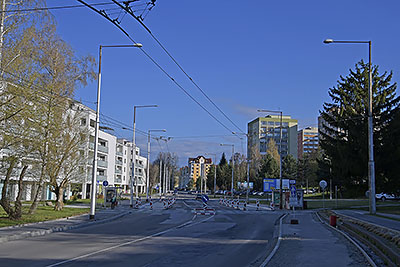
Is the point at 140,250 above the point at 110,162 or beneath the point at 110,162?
beneath

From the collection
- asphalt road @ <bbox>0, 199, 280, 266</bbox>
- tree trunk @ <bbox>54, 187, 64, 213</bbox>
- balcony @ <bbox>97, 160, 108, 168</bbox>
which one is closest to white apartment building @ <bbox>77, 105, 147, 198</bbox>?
balcony @ <bbox>97, 160, 108, 168</bbox>

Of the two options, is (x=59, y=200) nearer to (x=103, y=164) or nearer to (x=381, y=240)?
(x=381, y=240)

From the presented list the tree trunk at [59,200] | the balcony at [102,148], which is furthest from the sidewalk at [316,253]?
the balcony at [102,148]

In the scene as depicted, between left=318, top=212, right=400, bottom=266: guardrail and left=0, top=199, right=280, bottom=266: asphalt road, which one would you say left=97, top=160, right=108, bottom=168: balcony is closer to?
left=0, top=199, right=280, bottom=266: asphalt road

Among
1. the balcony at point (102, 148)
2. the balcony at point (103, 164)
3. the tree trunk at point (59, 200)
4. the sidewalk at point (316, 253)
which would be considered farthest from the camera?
the balcony at point (102, 148)

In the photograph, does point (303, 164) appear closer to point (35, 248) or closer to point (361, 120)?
point (361, 120)

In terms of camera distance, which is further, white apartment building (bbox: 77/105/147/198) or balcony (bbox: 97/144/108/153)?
balcony (bbox: 97/144/108/153)

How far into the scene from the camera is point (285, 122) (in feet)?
525

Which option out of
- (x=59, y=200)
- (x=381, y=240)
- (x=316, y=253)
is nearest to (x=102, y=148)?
(x=59, y=200)

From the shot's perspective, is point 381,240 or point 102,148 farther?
point 102,148

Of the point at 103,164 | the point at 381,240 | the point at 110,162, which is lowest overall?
the point at 381,240

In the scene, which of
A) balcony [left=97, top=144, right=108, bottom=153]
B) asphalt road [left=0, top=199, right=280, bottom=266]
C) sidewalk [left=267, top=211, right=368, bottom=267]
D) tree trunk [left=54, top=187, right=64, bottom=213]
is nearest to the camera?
sidewalk [left=267, top=211, right=368, bottom=267]

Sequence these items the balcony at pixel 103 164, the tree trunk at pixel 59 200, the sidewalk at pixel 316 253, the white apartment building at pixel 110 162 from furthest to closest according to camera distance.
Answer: the balcony at pixel 103 164, the white apartment building at pixel 110 162, the tree trunk at pixel 59 200, the sidewalk at pixel 316 253

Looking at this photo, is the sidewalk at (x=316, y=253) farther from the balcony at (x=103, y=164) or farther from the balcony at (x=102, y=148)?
the balcony at (x=102, y=148)
